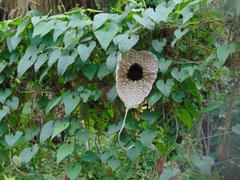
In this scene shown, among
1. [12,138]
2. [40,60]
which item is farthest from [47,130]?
[40,60]

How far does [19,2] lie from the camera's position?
4.04 m

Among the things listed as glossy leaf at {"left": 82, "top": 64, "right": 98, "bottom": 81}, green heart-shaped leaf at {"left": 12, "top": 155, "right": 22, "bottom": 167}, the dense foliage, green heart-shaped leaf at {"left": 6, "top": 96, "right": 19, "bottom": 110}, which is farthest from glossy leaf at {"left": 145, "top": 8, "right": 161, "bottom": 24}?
green heart-shaped leaf at {"left": 12, "top": 155, "right": 22, "bottom": 167}

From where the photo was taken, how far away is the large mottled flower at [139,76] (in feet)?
5.59

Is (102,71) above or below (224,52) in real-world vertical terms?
below

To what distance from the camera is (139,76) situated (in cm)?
176

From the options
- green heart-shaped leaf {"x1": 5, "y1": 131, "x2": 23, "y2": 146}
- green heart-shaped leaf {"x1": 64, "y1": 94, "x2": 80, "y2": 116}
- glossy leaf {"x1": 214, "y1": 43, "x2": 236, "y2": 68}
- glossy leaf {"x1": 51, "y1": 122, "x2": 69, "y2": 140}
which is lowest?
green heart-shaped leaf {"x1": 5, "y1": 131, "x2": 23, "y2": 146}

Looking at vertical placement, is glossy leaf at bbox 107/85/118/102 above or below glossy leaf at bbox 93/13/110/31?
below

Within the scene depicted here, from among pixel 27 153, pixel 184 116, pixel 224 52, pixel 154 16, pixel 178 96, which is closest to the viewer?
pixel 224 52

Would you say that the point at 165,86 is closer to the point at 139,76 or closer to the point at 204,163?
the point at 139,76

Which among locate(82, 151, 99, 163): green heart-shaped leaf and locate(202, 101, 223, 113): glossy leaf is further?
locate(82, 151, 99, 163): green heart-shaped leaf

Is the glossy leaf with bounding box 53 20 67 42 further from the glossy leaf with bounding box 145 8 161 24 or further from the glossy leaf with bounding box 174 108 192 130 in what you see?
the glossy leaf with bounding box 174 108 192 130

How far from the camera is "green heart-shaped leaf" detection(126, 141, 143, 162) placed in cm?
174

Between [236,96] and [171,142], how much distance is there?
0.34 meters

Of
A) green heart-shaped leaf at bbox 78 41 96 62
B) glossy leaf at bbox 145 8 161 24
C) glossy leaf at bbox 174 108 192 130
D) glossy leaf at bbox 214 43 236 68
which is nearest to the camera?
glossy leaf at bbox 214 43 236 68
